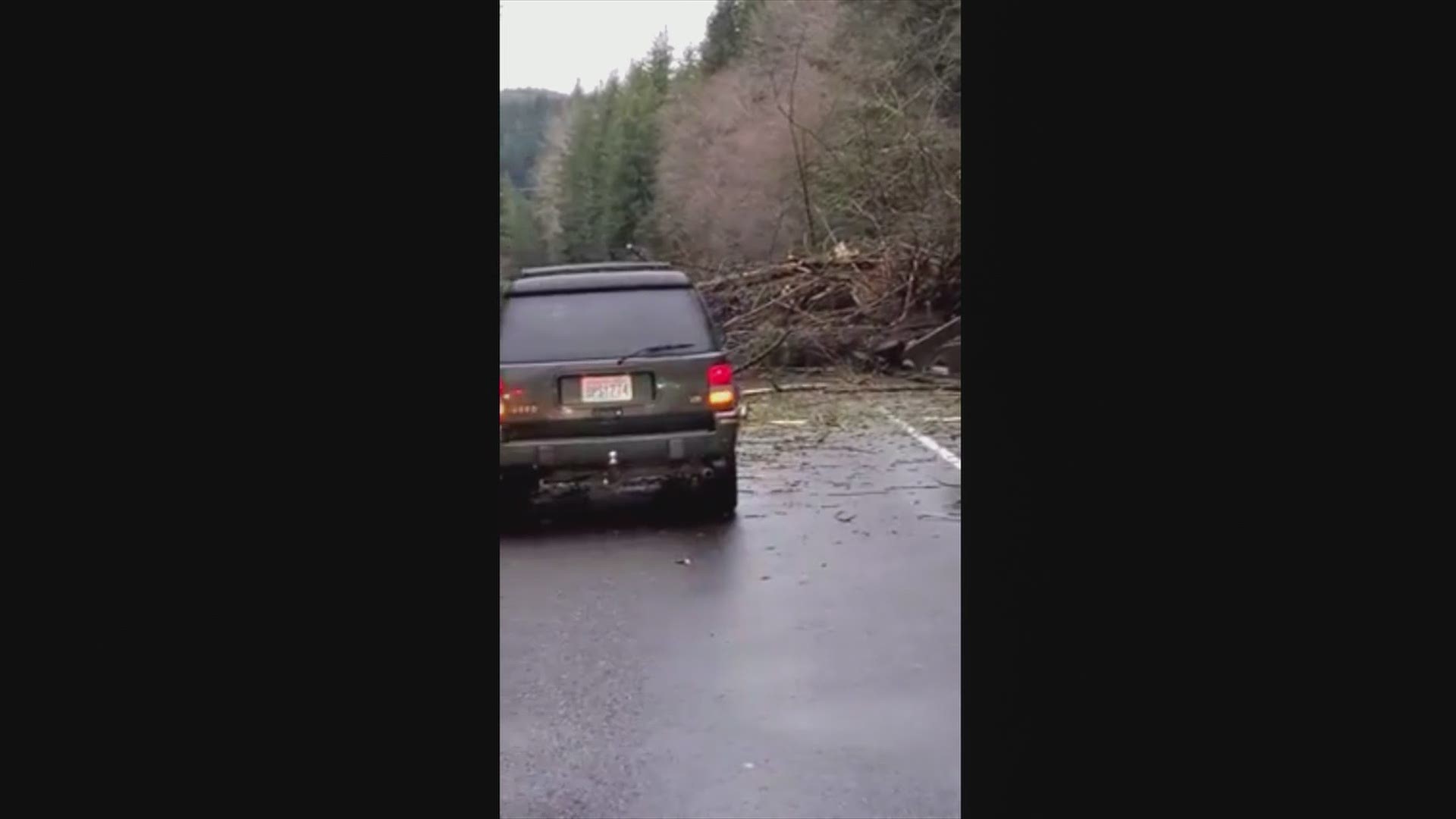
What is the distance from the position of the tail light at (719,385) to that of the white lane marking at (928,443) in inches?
148

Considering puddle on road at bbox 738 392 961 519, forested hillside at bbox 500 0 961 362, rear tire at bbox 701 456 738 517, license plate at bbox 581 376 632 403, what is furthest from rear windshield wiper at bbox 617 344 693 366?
forested hillside at bbox 500 0 961 362

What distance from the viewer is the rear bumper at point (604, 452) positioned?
8891 mm

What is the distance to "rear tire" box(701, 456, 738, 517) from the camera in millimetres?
9761

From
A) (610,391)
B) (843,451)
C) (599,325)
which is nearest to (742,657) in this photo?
(610,391)

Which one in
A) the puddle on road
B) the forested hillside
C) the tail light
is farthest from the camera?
the forested hillside

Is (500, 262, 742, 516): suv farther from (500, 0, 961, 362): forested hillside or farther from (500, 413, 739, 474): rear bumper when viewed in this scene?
(500, 0, 961, 362): forested hillside

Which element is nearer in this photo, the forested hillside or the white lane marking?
the white lane marking

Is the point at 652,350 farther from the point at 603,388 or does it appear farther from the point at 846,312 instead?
the point at 846,312

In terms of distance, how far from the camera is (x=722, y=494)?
1000cm

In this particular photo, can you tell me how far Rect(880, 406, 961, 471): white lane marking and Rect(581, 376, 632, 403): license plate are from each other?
4.25 metres
